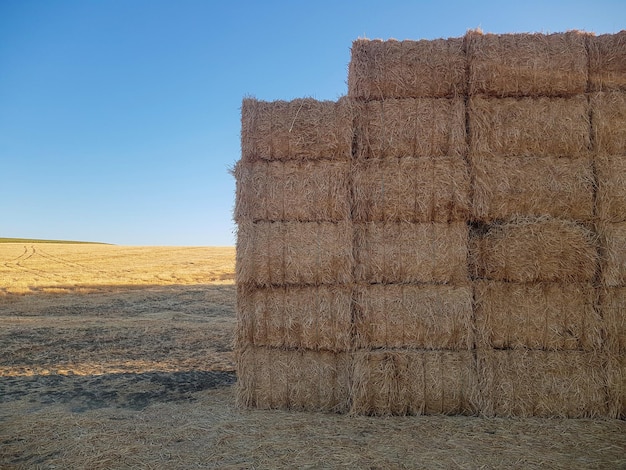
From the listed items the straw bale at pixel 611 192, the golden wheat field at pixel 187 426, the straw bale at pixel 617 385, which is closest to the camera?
the golden wheat field at pixel 187 426

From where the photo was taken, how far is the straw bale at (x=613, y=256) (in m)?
5.70

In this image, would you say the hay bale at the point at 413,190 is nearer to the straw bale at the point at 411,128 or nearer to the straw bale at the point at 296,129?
the straw bale at the point at 411,128

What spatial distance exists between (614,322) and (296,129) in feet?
14.9

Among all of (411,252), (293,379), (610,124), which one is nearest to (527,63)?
(610,124)

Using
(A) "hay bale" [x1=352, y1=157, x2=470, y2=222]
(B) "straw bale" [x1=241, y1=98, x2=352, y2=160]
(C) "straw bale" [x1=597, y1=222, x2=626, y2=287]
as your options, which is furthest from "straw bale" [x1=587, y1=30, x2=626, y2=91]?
(B) "straw bale" [x1=241, y1=98, x2=352, y2=160]

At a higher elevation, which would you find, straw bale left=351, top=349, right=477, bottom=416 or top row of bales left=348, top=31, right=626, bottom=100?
top row of bales left=348, top=31, right=626, bottom=100

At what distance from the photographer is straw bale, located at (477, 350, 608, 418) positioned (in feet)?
18.7

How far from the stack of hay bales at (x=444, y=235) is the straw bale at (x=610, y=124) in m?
0.02

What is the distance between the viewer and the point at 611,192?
580cm

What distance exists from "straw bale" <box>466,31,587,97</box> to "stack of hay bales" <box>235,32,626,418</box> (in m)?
0.02

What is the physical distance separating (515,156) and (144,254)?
32.7 meters

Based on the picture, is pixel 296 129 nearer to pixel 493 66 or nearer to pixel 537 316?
pixel 493 66

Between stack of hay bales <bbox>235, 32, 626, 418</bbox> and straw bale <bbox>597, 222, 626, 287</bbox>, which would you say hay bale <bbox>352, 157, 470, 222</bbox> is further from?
straw bale <bbox>597, 222, 626, 287</bbox>

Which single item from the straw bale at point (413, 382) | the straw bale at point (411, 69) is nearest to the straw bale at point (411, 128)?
the straw bale at point (411, 69)
